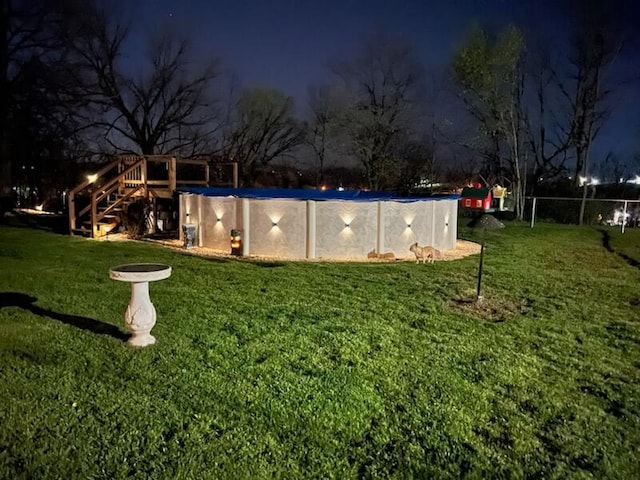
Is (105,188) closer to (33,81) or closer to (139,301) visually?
(33,81)

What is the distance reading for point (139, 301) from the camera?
4695mm

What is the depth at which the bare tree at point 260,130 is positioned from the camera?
31297 mm

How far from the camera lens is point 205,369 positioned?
430cm

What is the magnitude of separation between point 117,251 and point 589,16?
23.8 m

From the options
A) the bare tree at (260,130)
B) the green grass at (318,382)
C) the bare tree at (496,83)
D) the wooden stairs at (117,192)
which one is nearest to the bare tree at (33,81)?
the wooden stairs at (117,192)

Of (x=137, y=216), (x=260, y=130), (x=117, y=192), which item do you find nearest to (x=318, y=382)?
(x=137, y=216)

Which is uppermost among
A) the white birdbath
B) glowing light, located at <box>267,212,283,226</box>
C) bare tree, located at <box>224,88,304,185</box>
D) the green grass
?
bare tree, located at <box>224,88,304,185</box>

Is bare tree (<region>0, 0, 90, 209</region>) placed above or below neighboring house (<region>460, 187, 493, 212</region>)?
above

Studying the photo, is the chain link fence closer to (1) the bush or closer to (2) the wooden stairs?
(2) the wooden stairs

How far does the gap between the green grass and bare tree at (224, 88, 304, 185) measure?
24392 mm

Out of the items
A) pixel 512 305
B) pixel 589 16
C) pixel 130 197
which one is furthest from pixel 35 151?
pixel 589 16

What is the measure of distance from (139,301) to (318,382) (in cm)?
204

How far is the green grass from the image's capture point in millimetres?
2994

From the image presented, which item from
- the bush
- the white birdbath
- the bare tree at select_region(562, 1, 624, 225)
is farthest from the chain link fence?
the white birdbath
